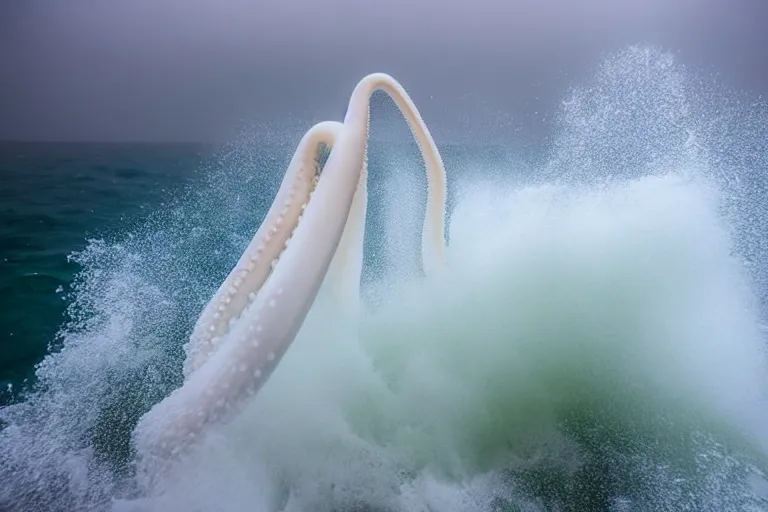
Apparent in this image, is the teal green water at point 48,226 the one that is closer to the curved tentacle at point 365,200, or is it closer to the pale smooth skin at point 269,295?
the pale smooth skin at point 269,295

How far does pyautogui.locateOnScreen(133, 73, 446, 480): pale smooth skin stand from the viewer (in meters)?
3.90

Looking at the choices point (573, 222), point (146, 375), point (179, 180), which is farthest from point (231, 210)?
point (573, 222)

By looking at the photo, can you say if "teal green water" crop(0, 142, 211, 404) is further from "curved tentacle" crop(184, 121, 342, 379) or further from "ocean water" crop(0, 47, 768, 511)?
"curved tentacle" crop(184, 121, 342, 379)

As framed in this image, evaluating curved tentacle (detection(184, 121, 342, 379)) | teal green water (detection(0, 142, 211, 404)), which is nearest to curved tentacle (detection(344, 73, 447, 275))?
curved tentacle (detection(184, 121, 342, 379))

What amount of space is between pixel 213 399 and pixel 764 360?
6946 millimetres

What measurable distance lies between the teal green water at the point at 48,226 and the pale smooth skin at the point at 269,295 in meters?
3.19

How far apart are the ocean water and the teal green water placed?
90 millimetres

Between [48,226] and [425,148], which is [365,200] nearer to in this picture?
[425,148]

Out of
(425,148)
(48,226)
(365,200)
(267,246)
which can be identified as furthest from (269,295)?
(48,226)

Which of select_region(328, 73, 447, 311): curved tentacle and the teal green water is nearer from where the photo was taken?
select_region(328, 73, 447, 311): curved tentacle

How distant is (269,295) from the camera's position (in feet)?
13.0

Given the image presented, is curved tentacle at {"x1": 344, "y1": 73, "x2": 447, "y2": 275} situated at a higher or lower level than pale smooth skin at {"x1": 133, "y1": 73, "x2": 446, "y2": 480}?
higher

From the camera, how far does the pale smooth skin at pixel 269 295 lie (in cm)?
390

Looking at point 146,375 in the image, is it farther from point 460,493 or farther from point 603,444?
point 603,444
